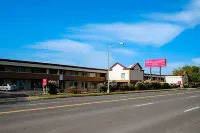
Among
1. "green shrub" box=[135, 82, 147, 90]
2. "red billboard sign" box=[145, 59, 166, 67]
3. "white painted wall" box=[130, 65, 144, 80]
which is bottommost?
"green shrub" box=[135, 82, 147, 90]

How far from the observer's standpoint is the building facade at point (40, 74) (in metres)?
56.1

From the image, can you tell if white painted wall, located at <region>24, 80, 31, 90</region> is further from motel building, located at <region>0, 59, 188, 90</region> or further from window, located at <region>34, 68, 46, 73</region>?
window, located at <region>34, 68, 46, 73</region>

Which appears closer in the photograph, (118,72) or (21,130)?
(21,130)

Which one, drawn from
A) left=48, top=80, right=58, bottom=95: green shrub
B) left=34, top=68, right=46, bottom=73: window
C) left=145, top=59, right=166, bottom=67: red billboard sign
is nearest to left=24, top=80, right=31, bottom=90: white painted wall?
left=34, top=68, right=46, bottom=73: window

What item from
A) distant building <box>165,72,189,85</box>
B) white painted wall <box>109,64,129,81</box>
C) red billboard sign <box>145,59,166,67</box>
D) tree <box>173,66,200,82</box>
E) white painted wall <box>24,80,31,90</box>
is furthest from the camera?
tree <box>173,66,200,82</box>

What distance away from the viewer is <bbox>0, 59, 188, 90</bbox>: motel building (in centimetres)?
5666

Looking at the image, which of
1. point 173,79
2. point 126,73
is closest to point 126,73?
point 126,73

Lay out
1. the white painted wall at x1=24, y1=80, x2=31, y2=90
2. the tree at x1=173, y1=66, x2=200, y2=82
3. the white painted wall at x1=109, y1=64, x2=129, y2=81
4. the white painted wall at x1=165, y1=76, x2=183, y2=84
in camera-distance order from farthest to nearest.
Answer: the tree at x1=173, y1=66, x2=200, y2=82
the white painted wall at x1=165, y1=76, x2=183, y2=84
the white painted wall at x1=109, y1=64, x2=129, y2=81
the white painted wall at x1=24, y1=80, x2=31, y2=90

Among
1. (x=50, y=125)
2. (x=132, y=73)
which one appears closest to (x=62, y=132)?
(x=50, y=125)

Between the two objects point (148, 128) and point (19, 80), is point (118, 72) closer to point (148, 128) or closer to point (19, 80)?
point (19, 80)

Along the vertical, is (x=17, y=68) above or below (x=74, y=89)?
above

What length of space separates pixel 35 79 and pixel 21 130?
5353 cm

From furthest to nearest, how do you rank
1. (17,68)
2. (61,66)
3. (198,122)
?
(61,66)
(17,68)
(198,122)

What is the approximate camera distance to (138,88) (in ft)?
193
